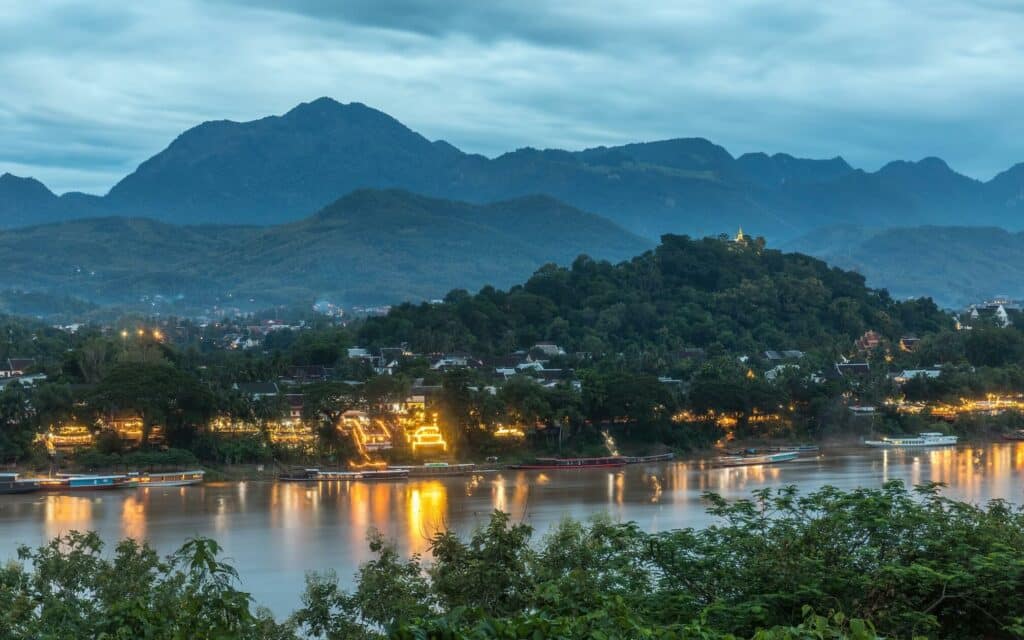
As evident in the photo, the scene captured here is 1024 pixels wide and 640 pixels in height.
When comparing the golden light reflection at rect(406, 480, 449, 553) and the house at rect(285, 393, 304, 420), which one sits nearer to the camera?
the golden light reflection at rect(406, 480, 449, 553)

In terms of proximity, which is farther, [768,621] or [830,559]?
[830,559]

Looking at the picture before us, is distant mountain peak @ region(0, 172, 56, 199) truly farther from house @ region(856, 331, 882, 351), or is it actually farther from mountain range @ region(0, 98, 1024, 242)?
house @ region(856, 331, 882, 351)

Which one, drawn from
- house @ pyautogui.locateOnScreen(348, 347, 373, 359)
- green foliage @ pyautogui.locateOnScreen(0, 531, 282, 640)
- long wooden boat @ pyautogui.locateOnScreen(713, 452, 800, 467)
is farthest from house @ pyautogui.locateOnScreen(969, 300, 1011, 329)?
green foliage @ pyautogui.locateOnScreen(0, 531, 282, 640)

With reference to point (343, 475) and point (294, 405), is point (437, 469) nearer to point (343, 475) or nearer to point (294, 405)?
point (343, 475)

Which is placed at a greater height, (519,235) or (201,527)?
(519,235)

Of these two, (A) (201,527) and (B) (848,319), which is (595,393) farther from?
(B) (848,319)

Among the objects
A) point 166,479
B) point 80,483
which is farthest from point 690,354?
point 80,483

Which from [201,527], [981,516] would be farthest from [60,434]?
[981,516]
